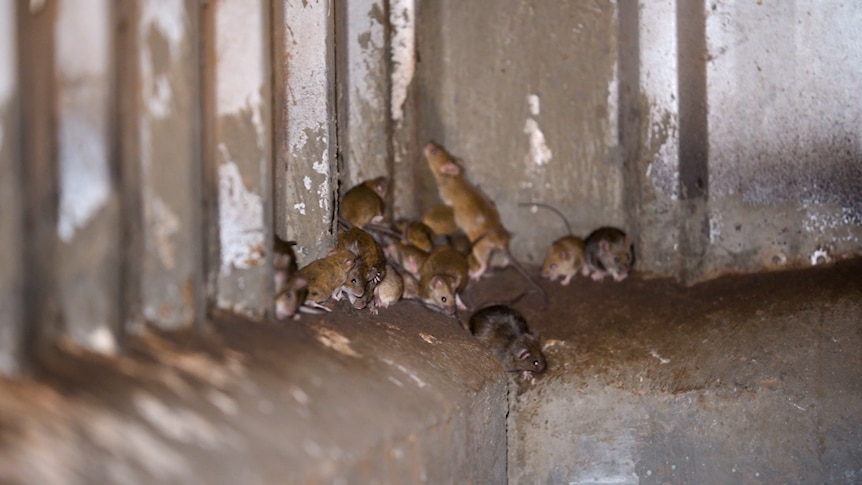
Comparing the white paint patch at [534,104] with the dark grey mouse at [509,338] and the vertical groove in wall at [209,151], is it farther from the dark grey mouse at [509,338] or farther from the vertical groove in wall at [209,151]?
the vertical groove in wall at [209,151]

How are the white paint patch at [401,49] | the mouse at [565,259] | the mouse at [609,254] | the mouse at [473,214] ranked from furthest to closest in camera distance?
→ the white paint patch at [401,49], the mouse at [473,214], the mouse at [565,259], the mouse at [609,254]

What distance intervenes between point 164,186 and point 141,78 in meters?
0.30

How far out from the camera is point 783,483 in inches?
153

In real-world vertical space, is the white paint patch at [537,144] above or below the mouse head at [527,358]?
above

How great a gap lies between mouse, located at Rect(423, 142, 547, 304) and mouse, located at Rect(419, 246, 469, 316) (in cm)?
28

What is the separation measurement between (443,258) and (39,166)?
3028 millimetres

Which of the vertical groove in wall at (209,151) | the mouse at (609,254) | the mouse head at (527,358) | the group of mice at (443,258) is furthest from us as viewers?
the mouse at (609,254)

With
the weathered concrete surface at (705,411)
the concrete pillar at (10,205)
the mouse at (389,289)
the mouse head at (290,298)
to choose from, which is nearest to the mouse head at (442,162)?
the mouse at (389,289)

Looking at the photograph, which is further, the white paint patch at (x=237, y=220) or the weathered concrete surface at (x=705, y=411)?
the weathered concrete surface at (x=705, y=411)

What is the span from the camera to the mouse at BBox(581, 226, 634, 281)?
4914 millimetres

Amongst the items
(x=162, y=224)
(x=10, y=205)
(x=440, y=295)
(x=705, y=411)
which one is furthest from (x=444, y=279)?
(x=10, y=205)

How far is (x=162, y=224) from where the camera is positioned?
2.36 metres

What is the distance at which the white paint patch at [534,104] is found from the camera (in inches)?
207

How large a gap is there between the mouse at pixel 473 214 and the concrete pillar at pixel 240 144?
98.5 inches
